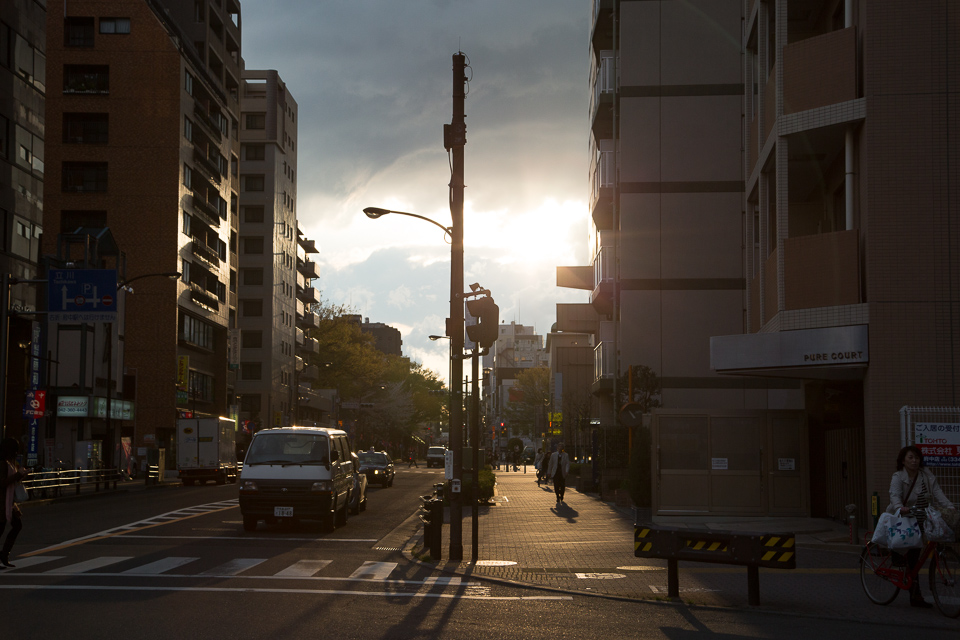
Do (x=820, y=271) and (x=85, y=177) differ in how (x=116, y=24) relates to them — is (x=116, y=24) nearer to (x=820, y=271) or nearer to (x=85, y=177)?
(x=85, y=177)

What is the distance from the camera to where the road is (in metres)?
9.29

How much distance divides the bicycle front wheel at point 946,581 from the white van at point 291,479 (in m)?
12.2

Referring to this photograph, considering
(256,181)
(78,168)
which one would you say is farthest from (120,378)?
(256,181)

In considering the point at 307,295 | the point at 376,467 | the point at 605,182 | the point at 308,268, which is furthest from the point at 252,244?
the point at 605,182

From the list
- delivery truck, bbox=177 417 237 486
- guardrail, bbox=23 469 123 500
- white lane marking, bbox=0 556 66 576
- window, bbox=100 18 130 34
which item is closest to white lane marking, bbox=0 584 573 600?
white lane marking, bbox=0 556 66 576

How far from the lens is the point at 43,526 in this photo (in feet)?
69.7

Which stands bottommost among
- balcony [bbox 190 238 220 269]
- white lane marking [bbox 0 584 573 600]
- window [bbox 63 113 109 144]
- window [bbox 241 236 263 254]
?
white lane marking [bbox 0 584 573 600]

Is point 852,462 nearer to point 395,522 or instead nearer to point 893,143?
point 893,143

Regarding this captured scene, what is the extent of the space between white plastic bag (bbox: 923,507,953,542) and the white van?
481 inches

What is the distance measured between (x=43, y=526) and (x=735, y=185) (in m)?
25.1

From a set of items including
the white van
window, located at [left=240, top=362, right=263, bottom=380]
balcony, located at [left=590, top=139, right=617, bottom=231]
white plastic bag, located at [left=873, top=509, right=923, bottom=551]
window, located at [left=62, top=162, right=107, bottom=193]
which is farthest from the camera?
window, located at [left=240, top=362, right=263, bottom=380]

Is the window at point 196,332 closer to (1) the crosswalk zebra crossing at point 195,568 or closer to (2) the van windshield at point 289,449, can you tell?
(2) the van windshield at point 289,449

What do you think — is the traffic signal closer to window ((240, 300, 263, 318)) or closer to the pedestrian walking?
the pedestrian walking

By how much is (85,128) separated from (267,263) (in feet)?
88.0
